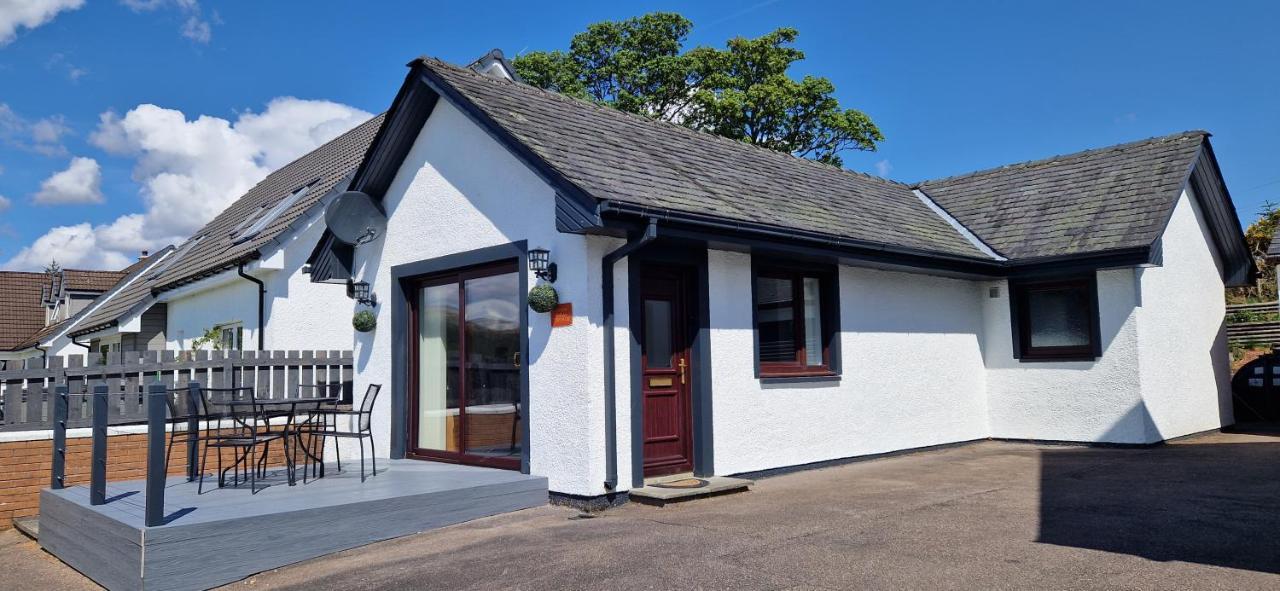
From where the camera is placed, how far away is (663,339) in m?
8.56

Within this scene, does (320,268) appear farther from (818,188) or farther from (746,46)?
(746,46)

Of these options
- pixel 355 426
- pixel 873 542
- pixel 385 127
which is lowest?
pixel 873 542

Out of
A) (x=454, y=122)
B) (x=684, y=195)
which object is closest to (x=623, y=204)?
(x=684, y=195)

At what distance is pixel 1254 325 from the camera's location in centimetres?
1730

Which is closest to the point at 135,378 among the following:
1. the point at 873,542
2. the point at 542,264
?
the point at 542,264

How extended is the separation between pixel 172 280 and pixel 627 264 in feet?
42.0

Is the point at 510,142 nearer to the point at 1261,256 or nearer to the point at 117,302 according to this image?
the point at 117,302

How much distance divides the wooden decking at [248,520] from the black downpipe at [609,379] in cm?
73

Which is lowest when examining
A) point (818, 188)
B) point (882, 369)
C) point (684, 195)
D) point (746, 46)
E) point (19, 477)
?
point (19, 477)

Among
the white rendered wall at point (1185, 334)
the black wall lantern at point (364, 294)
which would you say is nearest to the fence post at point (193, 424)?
the black wall lantern at point (364, 294)

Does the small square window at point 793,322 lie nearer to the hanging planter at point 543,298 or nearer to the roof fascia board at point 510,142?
the hanging planter at point 543,298

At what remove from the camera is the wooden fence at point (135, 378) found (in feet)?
28.2

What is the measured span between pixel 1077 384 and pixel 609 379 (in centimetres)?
741

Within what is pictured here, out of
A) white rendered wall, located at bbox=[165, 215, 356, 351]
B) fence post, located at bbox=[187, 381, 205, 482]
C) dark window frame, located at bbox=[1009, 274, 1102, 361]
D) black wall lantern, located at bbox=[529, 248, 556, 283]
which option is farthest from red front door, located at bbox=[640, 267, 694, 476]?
white rendered wall, located at bbox=[165, 215, 356, 351]
